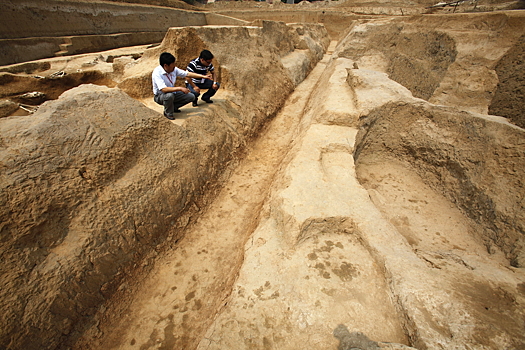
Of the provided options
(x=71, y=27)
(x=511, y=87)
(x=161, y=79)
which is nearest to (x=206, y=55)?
(x=161, y=79)

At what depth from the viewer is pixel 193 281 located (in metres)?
2.50

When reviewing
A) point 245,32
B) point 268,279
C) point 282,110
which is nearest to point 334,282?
point 268,279

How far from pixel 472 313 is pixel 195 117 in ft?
12.2

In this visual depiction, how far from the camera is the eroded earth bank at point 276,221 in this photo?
1629 millimetres

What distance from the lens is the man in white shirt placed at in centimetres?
327

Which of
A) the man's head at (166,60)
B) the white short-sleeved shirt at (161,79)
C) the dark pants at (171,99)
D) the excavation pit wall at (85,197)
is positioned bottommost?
the excavation pit wall at (85,197)

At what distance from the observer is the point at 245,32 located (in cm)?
573

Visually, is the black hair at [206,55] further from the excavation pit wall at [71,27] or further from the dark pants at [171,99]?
the excavation pit wall at [71,27]

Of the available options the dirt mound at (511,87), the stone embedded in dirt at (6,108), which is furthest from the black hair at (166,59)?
the dirt mound at (511,87)

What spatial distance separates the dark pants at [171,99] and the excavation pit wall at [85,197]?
272mm

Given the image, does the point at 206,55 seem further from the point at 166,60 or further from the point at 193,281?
the point at 193,281

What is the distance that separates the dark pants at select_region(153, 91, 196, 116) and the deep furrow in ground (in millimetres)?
1359

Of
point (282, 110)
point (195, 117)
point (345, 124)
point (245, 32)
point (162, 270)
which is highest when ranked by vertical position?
point (245, 32)

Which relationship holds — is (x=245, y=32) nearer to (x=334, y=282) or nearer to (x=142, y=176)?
(x=142, y=176)
